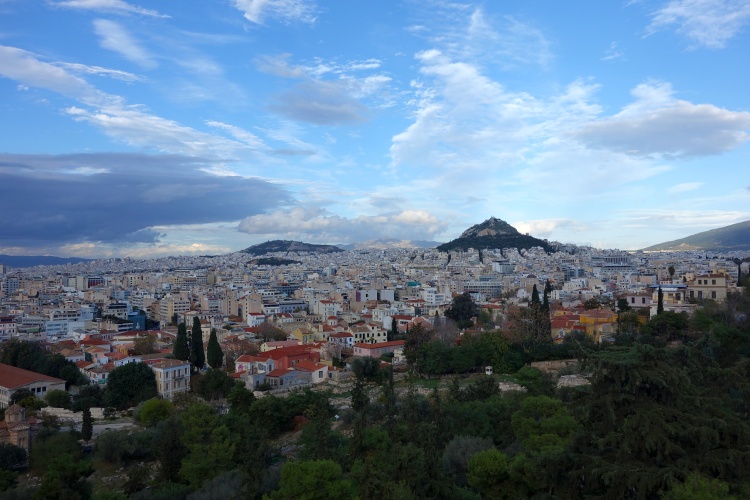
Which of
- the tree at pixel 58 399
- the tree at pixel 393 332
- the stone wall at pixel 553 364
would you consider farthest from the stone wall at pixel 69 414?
the stone wall at pixel 553 364

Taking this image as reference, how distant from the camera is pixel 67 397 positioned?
21.4m

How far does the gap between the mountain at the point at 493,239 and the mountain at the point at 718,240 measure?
42286 mm

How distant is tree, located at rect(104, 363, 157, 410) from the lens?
22.1 m

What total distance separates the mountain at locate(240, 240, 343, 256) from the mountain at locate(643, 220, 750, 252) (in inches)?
3587

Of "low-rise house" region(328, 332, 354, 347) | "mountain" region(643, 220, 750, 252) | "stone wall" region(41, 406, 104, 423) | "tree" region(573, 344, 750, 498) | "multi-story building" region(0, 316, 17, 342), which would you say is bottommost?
"stone wall" region(41, 406, 104, 423)

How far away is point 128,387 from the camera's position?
73.9 feet

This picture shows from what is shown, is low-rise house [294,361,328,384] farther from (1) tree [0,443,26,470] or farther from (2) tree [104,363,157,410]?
(1) tree [0,443,26,470]

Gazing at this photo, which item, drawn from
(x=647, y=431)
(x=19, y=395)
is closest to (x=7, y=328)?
(x=19, y=395)

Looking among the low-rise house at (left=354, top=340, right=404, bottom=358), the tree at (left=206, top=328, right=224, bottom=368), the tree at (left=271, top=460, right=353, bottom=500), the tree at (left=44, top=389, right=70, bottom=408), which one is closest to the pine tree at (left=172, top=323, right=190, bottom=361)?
the tree at (left=206, top=328, right=224, bottom=368)

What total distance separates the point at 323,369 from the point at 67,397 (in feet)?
31.8

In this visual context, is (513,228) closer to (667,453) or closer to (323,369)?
(323,369)

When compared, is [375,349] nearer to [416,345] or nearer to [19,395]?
[416,345]

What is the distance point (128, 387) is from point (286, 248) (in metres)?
136

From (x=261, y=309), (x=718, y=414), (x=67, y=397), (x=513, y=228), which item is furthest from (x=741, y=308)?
(x=513, y=228)
